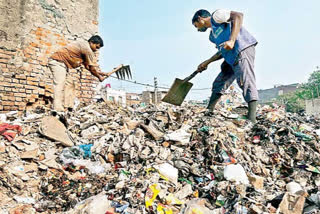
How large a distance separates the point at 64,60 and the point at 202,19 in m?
2.20

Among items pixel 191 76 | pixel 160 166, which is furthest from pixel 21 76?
pixel 160 166

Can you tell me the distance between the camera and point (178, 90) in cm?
374

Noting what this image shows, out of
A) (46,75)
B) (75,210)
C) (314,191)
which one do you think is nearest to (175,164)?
(75,210)

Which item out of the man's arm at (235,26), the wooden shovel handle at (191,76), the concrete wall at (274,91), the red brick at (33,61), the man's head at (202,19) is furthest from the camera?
the concrete wall at (274,91)

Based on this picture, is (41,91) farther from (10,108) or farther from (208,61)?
(208,61)

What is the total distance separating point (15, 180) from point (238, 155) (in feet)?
6.72

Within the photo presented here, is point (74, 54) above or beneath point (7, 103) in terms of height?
above

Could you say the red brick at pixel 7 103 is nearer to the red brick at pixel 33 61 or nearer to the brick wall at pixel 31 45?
the brick wall at pixel 31 45

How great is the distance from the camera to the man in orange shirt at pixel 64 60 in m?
3.73

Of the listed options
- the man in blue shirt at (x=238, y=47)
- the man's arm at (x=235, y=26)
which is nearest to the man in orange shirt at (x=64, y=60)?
the man in blue shirt at (x=238, y=47)

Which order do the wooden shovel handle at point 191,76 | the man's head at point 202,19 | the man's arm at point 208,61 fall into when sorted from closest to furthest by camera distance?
1. the man's head at point 202,19
2. the man's arm at point 208,61
3. the wooden shovel handle at point 191,76

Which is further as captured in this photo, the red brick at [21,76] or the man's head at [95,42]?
the red brick at [21,76]

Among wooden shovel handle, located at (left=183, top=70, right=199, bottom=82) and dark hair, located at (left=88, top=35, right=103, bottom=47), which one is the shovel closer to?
wooden shovel handle, located at (left=183, top=70, right=199, bottom=82)

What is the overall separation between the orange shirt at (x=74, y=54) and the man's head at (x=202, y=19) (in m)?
1.70
